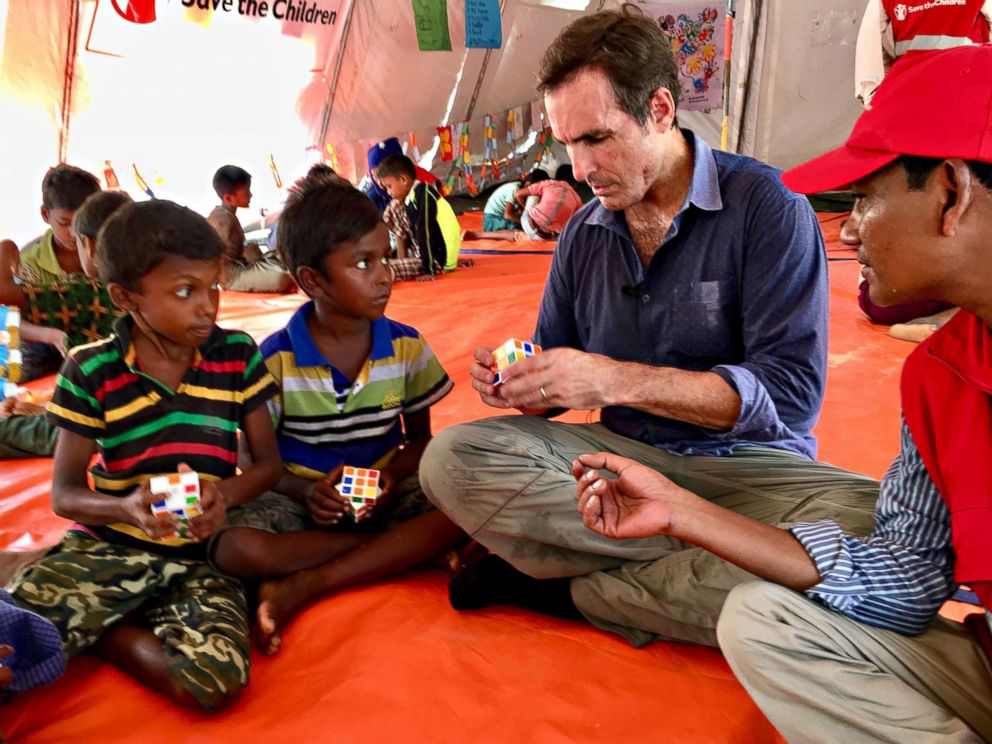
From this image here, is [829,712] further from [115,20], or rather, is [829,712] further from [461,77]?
[461,77]

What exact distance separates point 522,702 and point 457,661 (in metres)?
0.16

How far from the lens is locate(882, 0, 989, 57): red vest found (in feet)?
13.7

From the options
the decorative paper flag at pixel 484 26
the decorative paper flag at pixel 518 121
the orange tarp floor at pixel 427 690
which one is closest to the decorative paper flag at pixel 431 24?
the decorative paper flag at pixel 484 26

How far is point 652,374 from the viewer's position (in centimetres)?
143

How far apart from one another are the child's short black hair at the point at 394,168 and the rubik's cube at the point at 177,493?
3881 mm

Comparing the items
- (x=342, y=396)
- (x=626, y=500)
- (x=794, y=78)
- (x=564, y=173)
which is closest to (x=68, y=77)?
(x=342, y=396)

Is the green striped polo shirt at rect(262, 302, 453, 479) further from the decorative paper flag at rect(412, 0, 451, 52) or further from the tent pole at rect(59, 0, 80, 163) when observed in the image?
the decorative paper flag at rect(412, 0, 451, 52)

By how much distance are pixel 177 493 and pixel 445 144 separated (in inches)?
257

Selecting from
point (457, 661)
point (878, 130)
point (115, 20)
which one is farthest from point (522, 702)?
point (115, 20)

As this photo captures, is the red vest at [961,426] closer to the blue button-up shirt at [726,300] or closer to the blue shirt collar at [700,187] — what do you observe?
the blue button-up shirt at [726,300]

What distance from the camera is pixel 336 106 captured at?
640 cm

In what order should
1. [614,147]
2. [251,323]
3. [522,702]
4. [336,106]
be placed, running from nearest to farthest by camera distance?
[522,702] → [614,147] → [251,323] → [336,106]

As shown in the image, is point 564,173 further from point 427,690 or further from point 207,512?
point 427,690

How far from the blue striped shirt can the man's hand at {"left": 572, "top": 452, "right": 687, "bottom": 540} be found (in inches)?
7.8
